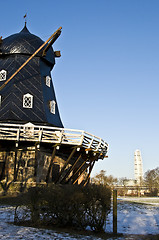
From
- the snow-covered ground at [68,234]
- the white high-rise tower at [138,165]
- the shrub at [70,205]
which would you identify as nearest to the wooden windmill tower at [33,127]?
the snow-covered ground at [68,234]

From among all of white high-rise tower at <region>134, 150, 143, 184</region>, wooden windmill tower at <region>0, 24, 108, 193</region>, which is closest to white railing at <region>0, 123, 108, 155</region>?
wooden windmill tower at <region>0, 24, 108, 193</region>

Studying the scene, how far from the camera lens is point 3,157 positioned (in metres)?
17.1

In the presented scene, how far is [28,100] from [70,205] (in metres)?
13.2

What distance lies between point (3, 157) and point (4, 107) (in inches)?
158

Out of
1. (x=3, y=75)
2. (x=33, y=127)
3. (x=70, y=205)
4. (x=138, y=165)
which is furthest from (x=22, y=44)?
(x=138, y=165)

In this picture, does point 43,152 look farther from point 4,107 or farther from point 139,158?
point 139,158

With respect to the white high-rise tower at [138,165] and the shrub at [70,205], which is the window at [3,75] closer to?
the shrub at [70,205]

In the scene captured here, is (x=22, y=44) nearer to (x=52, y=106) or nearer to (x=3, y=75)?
(x=3, y=75)

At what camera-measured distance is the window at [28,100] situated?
19.4m

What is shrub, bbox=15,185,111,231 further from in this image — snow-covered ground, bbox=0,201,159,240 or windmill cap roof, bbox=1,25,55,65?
windmill cap roof, bbox=1,25,55,65

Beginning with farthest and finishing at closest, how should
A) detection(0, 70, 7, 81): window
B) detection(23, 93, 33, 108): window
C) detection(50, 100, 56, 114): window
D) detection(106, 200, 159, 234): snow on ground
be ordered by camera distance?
1. detection(0, 70, 7, 81): window
2. detection(50, 100, 56, 114): window
3. detection(23, 93, 33, 108): window
4. detection(106, 200, 159, 234): snow on ground

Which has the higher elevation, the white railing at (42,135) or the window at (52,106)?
the window at (52,106)

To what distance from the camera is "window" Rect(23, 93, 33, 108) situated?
1940 cm

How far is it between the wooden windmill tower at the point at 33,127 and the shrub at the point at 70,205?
7.27m
